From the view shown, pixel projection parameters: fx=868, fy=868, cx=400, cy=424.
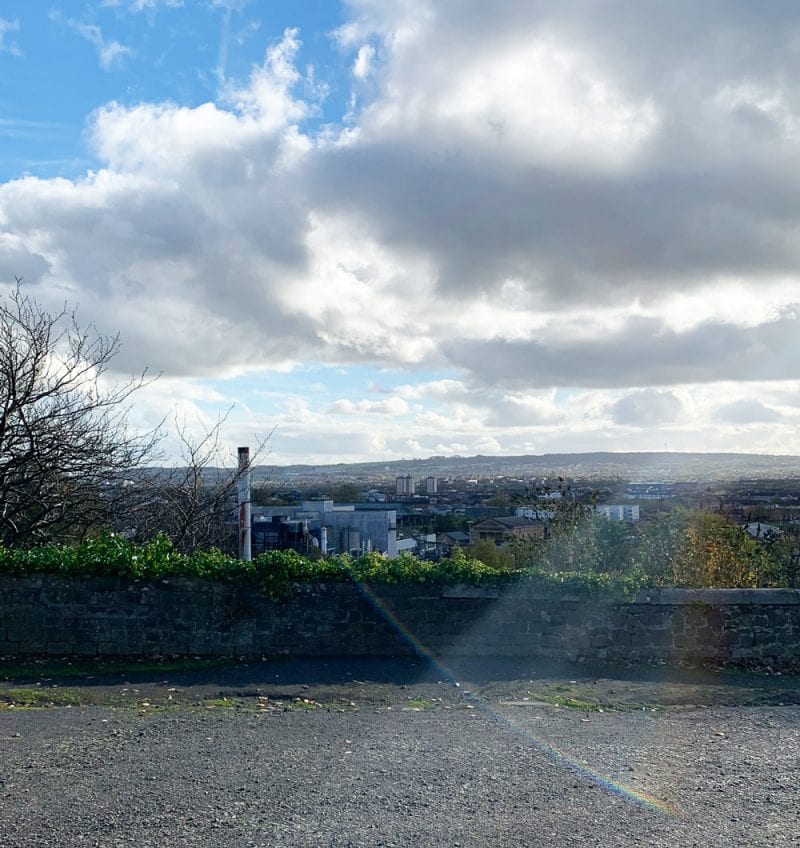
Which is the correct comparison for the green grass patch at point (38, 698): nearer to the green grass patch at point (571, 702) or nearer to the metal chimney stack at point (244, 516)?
the green grass patch at point (571, 702)

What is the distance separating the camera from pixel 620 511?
47.2 ft

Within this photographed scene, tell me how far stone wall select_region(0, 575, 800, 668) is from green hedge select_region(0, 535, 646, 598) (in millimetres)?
116

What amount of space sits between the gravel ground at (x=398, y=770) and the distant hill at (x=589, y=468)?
1202 cm

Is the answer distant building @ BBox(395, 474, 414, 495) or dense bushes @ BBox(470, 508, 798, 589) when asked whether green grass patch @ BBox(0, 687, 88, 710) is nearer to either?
dense bushes @ BBox(470, 508, 798, 589)

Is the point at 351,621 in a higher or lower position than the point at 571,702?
higher

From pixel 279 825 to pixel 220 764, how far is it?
1.26 m

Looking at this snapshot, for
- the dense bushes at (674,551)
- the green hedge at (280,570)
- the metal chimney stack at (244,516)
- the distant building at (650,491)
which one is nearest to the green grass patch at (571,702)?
the green hedge at (280,570)

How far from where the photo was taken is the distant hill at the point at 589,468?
112 ft

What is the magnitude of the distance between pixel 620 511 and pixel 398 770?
371 inches

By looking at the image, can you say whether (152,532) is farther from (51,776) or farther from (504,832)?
(504,832)

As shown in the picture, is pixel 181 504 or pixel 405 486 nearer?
pixel 181 504

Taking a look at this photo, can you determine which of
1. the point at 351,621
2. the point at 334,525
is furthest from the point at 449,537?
the point at 351,621

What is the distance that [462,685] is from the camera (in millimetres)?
9062

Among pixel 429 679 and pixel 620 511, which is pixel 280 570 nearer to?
pixel 429 679
